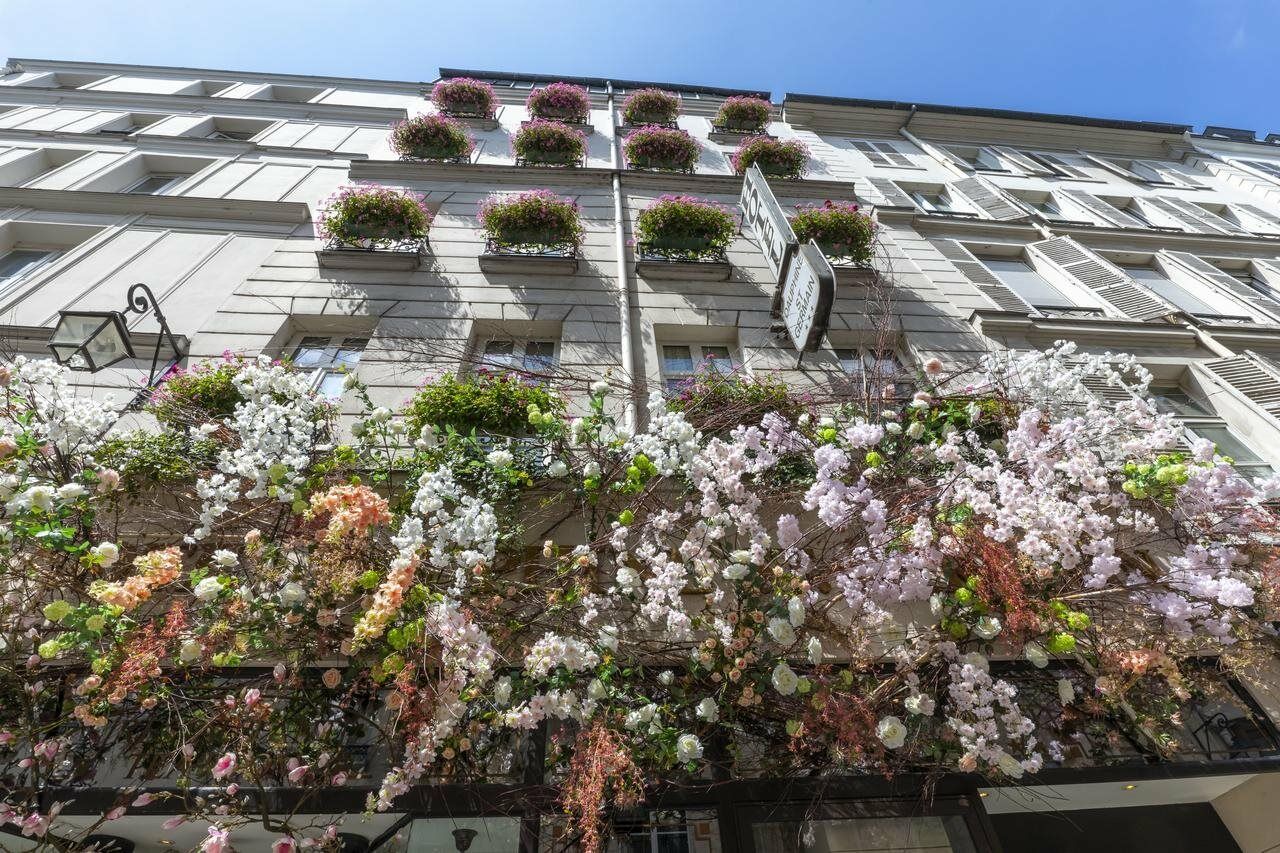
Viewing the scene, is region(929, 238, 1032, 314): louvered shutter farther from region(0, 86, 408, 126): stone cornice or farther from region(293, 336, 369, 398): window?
region(0, 86, 408, 126): stone cornice

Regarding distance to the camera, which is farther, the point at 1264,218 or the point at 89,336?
the point at 1264,218

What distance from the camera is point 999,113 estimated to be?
15.9 metres

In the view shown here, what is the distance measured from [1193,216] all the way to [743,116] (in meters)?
11.2

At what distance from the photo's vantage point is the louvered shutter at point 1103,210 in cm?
1204

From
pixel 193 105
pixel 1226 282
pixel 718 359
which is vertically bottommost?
pixel 718 359

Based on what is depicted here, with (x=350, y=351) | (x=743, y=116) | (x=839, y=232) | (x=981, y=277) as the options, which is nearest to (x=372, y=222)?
(x=350, y=351)

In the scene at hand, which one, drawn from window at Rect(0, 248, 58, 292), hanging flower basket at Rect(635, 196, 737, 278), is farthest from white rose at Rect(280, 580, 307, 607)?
window at Rect(0, 248, 58, 292)

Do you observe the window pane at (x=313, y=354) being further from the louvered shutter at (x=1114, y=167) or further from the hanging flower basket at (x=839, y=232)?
the louvered shutter at (x=1114, y=167)

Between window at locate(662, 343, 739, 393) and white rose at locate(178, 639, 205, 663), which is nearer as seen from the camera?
white rose at locate(178, 639, 205, 663)

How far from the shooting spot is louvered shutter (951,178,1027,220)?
455 inches

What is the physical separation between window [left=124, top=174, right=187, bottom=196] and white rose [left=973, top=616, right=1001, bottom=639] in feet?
48.0

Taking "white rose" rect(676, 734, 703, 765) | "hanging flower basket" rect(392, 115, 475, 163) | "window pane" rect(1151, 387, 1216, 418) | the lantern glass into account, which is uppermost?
"hanging flower basket" rect(392, 115, 475, 163)

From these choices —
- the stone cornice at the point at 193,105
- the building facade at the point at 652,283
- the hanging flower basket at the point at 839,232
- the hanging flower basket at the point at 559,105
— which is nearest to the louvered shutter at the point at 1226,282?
the building facade at the point at 652,283

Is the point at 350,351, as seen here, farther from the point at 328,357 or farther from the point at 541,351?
the point at 541,351
